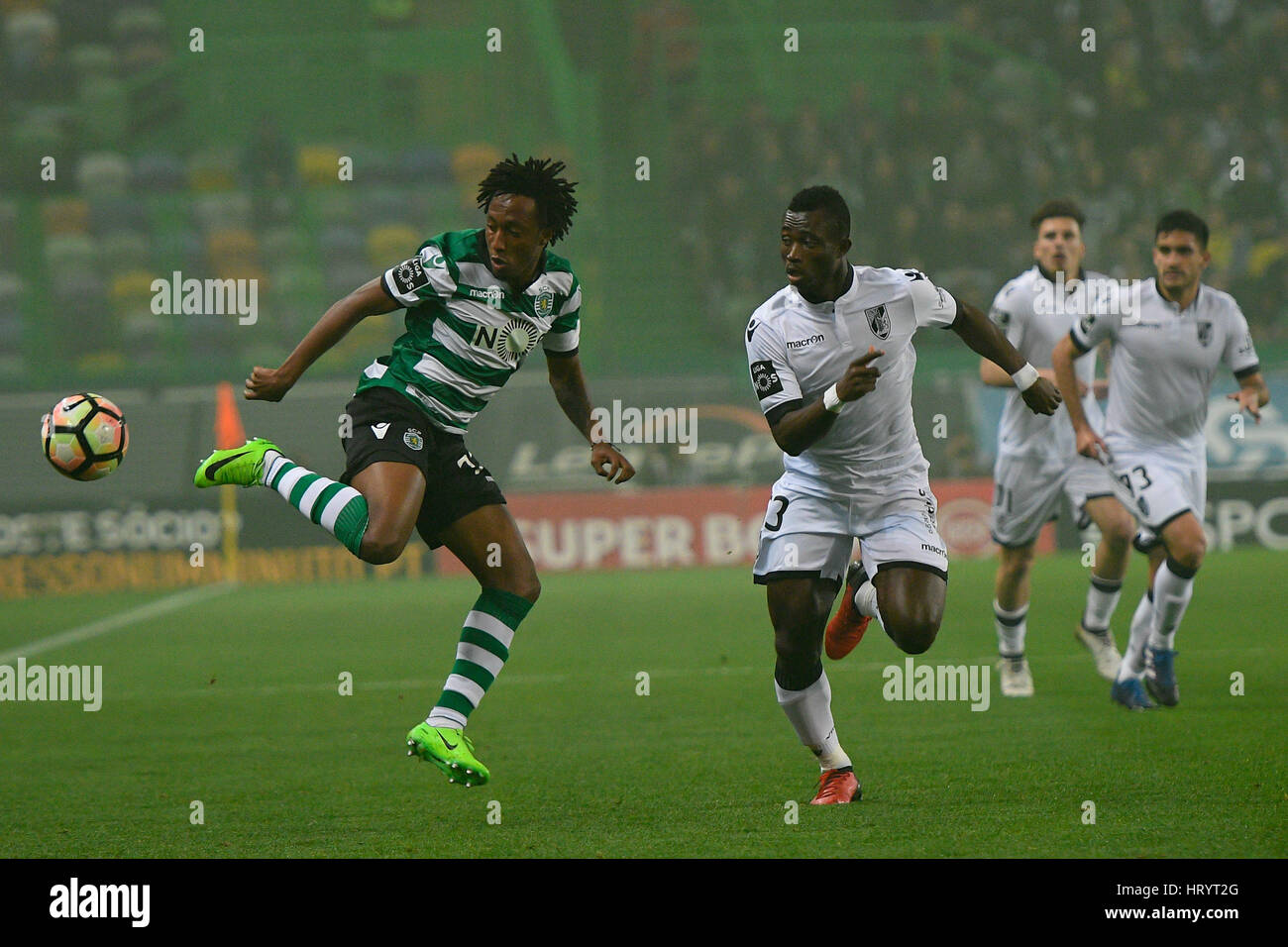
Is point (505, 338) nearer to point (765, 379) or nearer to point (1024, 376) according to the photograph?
point (765, 379)

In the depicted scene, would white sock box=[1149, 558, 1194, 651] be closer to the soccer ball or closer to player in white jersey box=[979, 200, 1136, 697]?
player in white jersey box=[979, 200, 1136, 697]

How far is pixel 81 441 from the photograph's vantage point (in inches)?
249

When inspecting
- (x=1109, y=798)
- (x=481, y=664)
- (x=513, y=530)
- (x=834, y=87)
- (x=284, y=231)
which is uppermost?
(x=834, y=87)

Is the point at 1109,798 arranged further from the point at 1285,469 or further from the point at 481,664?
the point at 1285,469

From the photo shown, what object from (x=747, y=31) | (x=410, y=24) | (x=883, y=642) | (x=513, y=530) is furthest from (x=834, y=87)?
(x=513, y=530)

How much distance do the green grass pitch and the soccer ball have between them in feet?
4.32

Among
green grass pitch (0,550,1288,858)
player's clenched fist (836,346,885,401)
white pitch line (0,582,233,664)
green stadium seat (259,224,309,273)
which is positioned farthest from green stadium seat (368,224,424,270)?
player's clenched fist (836,346,885,401)

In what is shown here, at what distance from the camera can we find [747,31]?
21.9 m

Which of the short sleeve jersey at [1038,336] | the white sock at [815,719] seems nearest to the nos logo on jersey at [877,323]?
the white sock at [815,719]

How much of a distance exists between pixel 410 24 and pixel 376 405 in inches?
673

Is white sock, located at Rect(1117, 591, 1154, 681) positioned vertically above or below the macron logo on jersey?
below

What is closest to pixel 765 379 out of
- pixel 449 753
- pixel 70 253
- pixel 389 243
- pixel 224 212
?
pixel 449 753

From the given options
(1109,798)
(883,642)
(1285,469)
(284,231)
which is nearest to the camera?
(1109,798)

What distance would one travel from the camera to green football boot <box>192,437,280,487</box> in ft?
20.0
